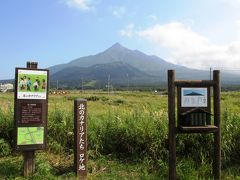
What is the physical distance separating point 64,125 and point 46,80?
1631 mm

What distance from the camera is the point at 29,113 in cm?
663

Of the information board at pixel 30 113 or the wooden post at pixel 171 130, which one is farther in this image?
the information board at pixel 30 113

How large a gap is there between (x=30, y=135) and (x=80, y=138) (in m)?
0.91

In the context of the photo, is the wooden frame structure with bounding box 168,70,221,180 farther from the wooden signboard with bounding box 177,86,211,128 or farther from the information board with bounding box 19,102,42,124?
the information board with bounding box 19,102,42,124

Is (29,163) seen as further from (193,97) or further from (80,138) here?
(193,97)

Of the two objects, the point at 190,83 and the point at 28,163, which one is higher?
the point at 190,83

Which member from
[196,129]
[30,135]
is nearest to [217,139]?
[196,129]

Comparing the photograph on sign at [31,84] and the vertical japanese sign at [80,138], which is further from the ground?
the photograph on sign at [31,84]

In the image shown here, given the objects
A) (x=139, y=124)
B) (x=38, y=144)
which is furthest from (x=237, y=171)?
(x=38, y=144)

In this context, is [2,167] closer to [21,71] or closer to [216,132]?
[21,71]

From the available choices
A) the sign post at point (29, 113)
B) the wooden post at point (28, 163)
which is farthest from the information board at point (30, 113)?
the wooden post at point (28, 163)

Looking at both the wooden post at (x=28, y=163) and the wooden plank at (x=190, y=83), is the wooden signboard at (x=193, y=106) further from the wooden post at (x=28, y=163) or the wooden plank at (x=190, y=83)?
the wooden post at (x=28, y=163)

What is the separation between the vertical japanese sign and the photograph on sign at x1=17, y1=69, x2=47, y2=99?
0.69 meters

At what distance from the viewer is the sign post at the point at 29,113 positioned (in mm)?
6551
